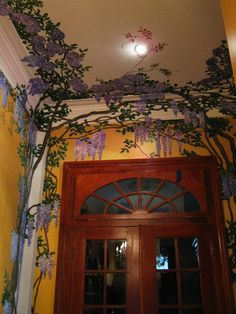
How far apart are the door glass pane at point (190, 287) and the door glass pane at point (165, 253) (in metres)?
0.12

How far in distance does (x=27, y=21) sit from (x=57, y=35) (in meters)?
0.22

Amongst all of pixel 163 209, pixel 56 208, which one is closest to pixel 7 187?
pixel 56 208

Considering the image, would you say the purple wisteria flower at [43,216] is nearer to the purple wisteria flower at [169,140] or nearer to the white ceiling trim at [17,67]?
the white ceiling trim at [17,67]

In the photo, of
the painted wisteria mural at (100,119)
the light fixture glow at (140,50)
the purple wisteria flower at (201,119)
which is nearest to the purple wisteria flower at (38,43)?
the painted wisteria mural at (100,119)

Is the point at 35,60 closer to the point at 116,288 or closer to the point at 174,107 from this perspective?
the point at 174,107

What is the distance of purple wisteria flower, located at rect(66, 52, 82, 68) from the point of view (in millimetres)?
2559

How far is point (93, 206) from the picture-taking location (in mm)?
2879

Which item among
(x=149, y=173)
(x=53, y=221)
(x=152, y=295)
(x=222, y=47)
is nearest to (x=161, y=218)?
(x=149, y=173)

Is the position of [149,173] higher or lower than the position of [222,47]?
lower

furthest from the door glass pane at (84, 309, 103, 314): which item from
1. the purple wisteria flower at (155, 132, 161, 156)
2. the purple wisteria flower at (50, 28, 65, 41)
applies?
the purple wisteria flower at (50, 28, 65, 41)

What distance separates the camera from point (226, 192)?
8.86ft

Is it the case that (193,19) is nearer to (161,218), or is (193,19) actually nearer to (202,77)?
(202,77)

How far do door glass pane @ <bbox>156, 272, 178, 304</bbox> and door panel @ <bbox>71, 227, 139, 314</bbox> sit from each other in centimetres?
17

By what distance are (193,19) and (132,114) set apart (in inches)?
41.2
